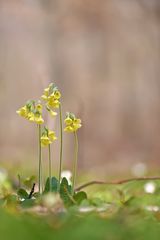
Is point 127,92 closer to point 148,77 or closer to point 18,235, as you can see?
point 148,77

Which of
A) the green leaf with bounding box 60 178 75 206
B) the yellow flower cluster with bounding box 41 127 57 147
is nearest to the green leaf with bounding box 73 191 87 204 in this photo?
the green leaf with bounding box 60 178 75 206

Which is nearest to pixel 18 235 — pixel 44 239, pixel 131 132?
pixel 44 239

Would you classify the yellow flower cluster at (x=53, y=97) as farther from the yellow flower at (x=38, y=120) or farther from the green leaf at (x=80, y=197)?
the green leaf at (x=80, y=197)

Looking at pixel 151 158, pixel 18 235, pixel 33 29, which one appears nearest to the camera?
pixel 18 235

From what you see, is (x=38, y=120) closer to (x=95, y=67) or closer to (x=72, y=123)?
(x=72, y=123)

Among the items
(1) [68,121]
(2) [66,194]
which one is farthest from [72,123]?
(2) [66,194]

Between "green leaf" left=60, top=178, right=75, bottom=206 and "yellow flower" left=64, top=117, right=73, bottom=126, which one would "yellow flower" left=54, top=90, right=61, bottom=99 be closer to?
"yellow flower" left=64, top=117, right=73, bottom=126
